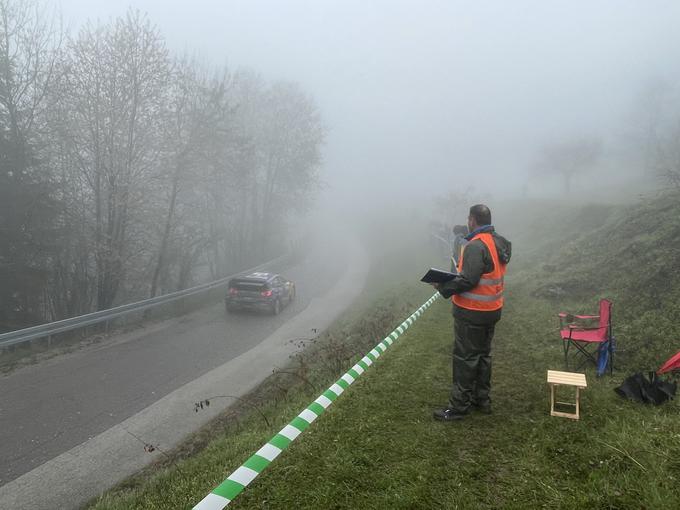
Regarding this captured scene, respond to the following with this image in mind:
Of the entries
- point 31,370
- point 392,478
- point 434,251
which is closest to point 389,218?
point 434,251

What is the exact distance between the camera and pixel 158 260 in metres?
18.0

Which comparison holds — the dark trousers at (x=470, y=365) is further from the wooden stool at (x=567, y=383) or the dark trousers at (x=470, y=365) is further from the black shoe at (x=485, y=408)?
the wooden stool at (x=567, y=383)

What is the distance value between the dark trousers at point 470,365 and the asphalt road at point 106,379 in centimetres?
577

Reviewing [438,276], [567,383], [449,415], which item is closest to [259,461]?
[449,415]

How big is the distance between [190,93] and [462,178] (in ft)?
265

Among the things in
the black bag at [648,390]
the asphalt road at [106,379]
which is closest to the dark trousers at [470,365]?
the black bag at [648,390]

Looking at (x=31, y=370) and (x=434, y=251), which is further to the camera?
(x=434, y=251)

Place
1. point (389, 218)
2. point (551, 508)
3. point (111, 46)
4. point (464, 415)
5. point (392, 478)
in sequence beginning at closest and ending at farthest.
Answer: point (551, 508) < point (392, 478) < point (464, 415) < point (111, 46) < point (389, 218)

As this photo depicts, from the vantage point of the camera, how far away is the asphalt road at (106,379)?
256 inches

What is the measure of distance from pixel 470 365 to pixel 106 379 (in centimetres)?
801

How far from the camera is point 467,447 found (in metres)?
3.98

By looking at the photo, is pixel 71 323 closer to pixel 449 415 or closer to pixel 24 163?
pixel 24 163

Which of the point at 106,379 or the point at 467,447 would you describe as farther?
the point at 106,379

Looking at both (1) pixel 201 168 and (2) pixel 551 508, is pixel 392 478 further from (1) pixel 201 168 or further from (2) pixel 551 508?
(1) pixel 201 168
